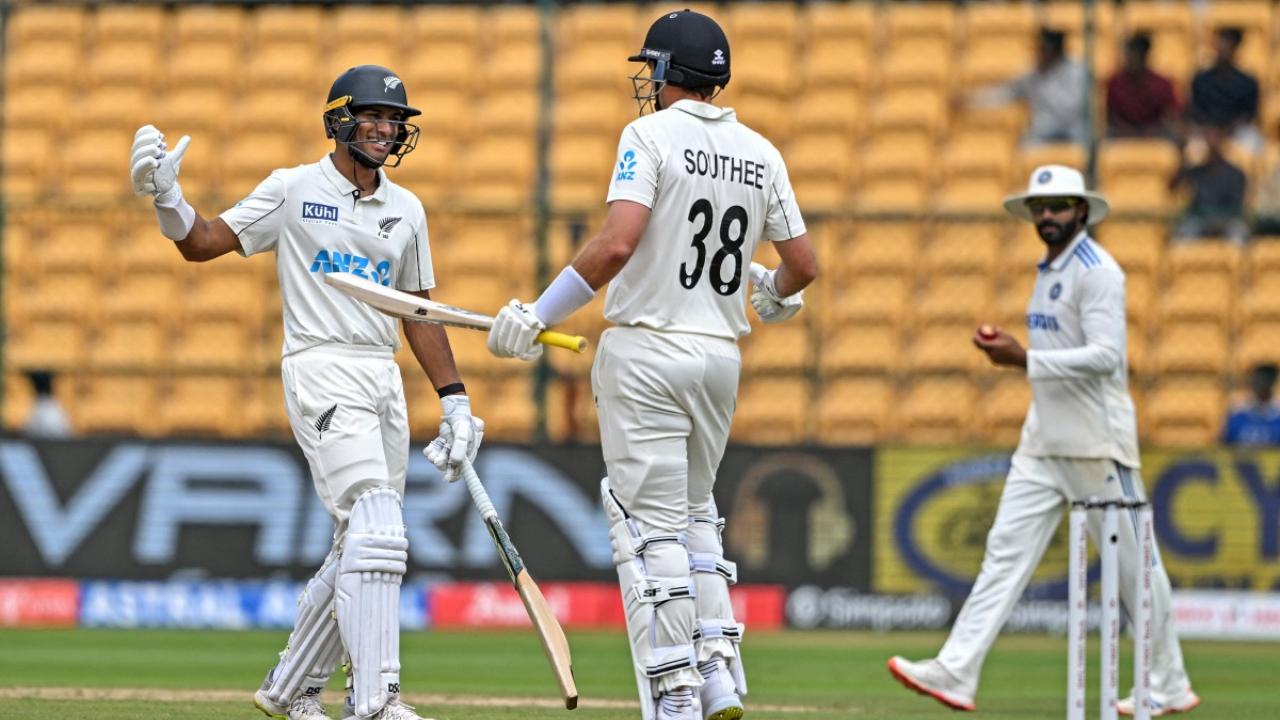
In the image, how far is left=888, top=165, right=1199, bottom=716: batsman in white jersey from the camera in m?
8.30

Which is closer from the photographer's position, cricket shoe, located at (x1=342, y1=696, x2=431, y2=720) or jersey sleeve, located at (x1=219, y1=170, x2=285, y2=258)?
cricket shoe, located at (x1=342, y1=696, x2=431, y2=720)

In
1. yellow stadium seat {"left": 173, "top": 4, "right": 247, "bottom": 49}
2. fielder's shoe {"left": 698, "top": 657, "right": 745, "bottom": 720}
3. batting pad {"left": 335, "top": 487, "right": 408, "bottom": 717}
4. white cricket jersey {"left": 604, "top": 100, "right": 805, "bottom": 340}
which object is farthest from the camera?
yellow stadium seat {"left": 173, "top": 4, "right": 247, "bottom": 49}

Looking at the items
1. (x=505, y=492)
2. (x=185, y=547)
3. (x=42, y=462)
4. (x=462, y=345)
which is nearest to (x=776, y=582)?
(x=505, y=492)

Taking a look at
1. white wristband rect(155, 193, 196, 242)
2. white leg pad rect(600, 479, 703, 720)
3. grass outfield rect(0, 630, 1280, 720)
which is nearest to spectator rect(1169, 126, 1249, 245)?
grass outfield rect(0, 630, 1280, 720)

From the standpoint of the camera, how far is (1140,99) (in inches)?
599

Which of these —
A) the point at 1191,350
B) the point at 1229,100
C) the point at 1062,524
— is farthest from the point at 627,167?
the point at 1229,100

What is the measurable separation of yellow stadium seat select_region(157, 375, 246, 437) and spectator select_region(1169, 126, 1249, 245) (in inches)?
270

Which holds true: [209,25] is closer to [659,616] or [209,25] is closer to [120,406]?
[120,406]

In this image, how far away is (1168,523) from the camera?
42.7 feet

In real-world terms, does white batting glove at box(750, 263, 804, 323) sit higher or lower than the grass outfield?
higher

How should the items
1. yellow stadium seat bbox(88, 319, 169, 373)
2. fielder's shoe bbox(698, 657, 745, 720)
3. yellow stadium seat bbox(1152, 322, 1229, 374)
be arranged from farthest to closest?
yellow stadium seat bbox(88, 319, 169, 373), yellow stadium seat bbox(1152, 322, 1229, 374), fielder's shoe bbox(698, 657, 745, 720)

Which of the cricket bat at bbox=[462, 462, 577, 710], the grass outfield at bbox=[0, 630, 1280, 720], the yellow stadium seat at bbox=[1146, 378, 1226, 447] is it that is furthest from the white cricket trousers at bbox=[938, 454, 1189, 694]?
the yellow stadium seat at bbox=[1146, 378, 1226, 447]

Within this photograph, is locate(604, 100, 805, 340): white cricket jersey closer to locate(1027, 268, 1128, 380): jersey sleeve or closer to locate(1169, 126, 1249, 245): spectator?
locate(1027, 268, 1128, 380): jersey sleeve

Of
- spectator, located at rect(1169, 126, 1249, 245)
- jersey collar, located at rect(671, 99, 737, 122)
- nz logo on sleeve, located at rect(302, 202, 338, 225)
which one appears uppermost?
spectator, located at rect(1169, 126, 1249, 245)
